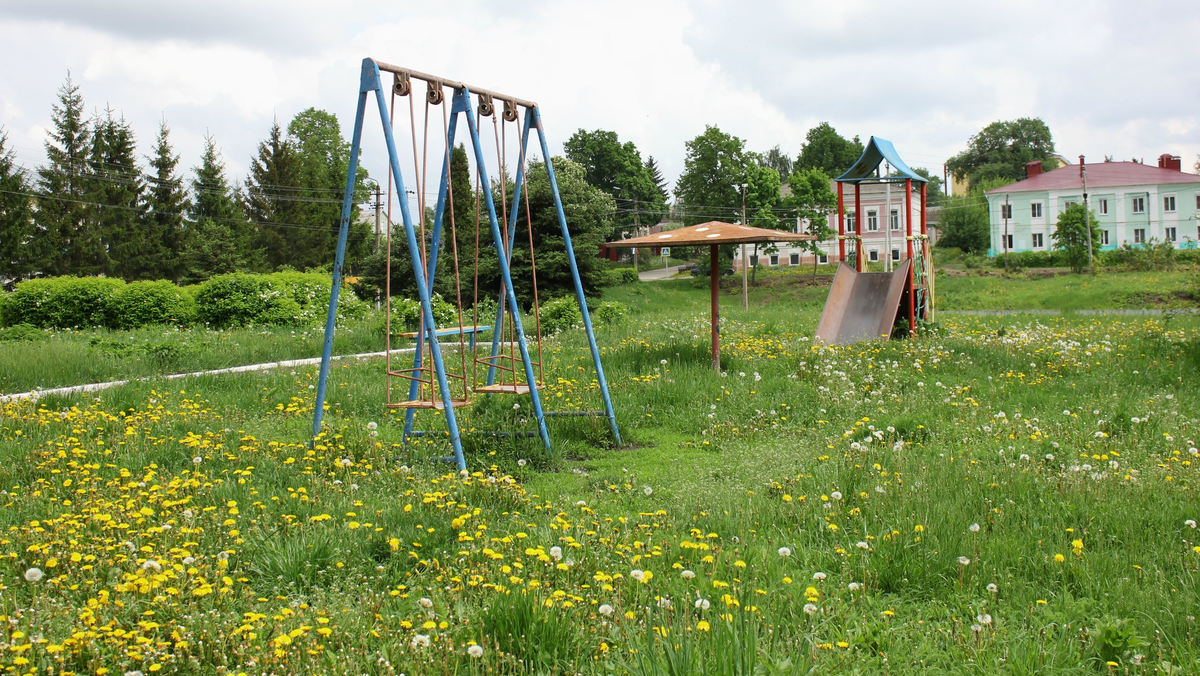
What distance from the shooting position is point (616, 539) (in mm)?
3945

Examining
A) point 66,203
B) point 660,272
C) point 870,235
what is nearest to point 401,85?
point 66,203

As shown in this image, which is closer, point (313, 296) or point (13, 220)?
point (313, 296)

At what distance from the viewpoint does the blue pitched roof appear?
50.1ft

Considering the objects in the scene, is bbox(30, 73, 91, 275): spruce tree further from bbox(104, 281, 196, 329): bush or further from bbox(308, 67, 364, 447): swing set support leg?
bbox(308, 67, 364, 447): swing set support leg

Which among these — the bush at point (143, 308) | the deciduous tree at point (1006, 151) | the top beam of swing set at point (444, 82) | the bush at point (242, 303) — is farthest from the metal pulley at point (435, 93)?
the deciduous tree at point (1006, 151)

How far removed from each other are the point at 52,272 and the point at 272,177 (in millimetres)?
14256

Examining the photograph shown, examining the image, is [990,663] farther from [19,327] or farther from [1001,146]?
[1001,146]

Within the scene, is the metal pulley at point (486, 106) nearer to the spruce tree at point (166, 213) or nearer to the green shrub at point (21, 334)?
the green shrub at point (21, 334)

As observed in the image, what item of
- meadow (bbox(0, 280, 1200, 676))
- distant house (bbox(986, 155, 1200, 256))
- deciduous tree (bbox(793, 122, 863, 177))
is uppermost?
deciduous tree (bbox(793, 122, 863, 177))

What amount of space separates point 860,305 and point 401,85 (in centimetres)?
1104

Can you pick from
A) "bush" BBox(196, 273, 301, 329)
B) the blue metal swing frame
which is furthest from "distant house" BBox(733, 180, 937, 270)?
the blue metal swing frame

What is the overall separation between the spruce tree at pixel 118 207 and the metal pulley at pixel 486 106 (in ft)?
126

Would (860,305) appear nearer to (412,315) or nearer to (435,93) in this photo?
(412,315)

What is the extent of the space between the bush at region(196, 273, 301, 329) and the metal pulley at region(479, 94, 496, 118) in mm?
12403
